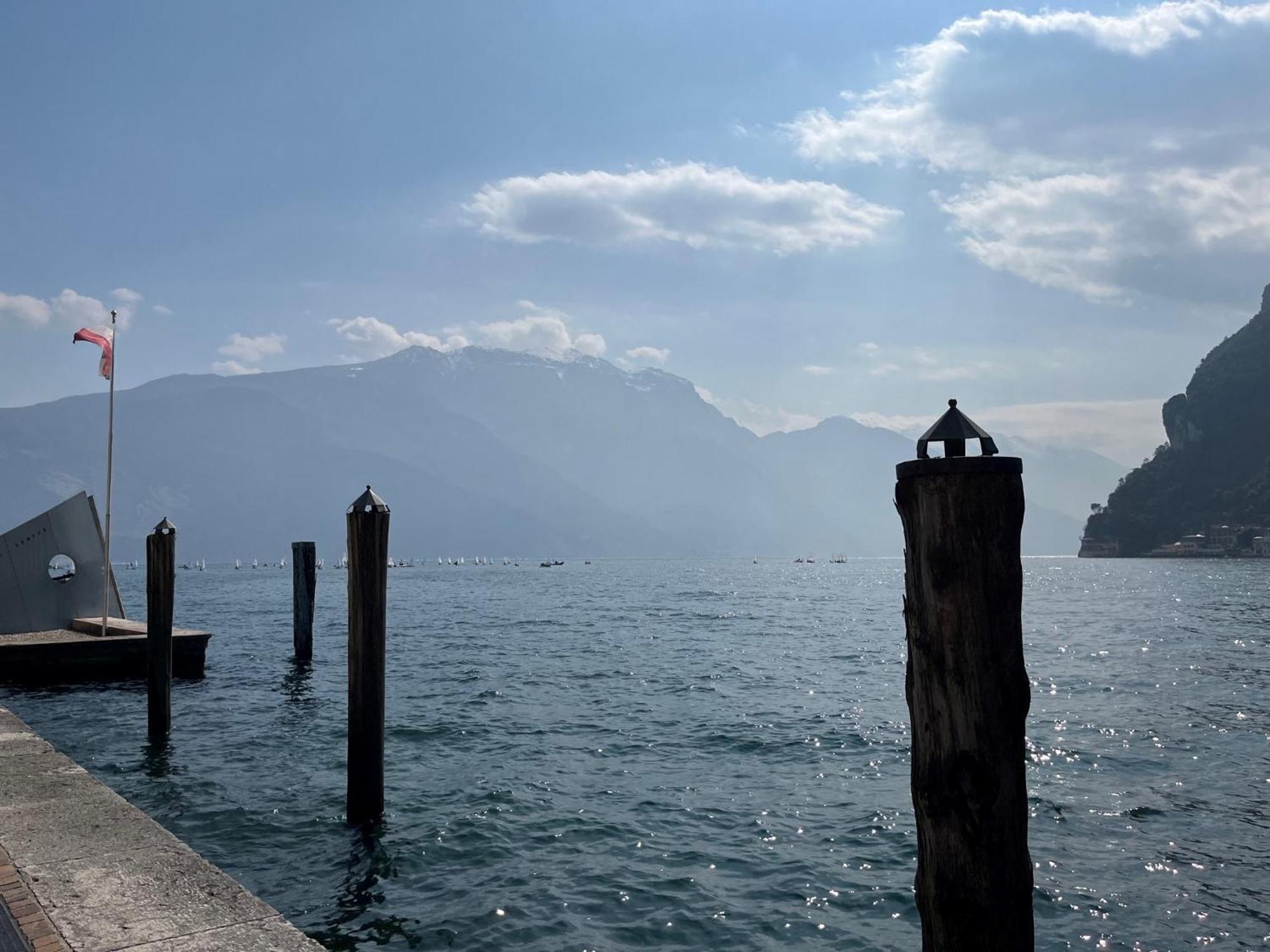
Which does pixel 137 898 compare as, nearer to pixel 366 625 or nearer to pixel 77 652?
pixel 366 625

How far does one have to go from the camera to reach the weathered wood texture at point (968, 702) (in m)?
3.45

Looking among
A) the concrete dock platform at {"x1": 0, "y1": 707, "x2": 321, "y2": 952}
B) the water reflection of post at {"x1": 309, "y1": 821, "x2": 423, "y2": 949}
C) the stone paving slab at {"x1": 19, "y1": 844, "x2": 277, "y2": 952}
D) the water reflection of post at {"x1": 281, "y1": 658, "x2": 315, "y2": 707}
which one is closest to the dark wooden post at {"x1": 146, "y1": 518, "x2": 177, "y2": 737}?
the water reflection of post at {"x1": 281, "y1": 658, "x2": 315, "y2": 707}

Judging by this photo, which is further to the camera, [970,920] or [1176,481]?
[1176,481]

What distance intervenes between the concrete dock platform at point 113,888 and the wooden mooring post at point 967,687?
11.0 feet

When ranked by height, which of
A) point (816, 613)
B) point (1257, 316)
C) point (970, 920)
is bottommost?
point (816, 613)

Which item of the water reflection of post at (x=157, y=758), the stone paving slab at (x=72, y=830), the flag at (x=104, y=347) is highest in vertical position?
the flag at (x=104, y=347)

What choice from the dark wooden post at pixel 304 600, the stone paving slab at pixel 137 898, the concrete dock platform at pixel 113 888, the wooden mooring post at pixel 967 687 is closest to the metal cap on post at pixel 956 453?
the wooden mooring post at pixel 967 687

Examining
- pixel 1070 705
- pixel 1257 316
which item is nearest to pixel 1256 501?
pixel 1257 316

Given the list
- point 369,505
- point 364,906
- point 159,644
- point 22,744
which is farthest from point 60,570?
point 364,906

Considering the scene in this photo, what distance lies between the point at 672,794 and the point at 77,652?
43.7 ft

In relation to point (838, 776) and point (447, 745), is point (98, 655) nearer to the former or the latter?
point (447, 745)

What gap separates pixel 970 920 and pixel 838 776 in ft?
29.5

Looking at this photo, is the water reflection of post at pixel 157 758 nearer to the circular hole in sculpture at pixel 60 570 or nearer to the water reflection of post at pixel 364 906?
the water reflection of post at pixel 364 906

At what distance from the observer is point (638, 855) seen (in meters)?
8.99
